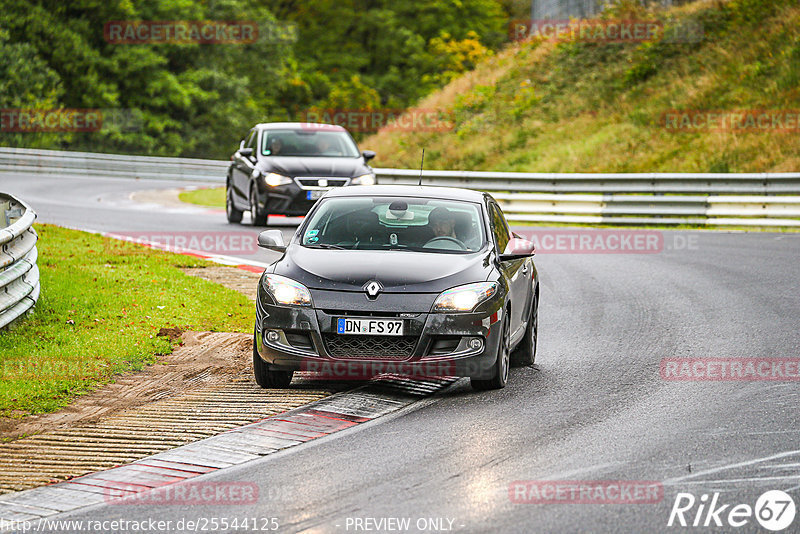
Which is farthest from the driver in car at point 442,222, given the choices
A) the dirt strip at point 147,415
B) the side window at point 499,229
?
the dirt strip at point 147,415

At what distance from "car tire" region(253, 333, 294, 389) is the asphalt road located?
113 cm

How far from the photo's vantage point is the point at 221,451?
285 inches

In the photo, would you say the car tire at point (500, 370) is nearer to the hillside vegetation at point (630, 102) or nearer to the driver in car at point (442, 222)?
the driver in car at point (442, 222)

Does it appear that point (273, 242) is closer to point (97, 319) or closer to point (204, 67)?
point (97, 319)

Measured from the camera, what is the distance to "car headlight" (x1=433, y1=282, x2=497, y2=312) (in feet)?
28.2

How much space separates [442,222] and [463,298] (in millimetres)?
1180

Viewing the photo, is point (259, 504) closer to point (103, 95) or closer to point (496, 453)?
point (496, 453)

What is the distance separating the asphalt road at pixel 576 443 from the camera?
19.5ft

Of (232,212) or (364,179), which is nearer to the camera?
(364,179)

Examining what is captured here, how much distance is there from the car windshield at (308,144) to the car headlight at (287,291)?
1367 cm

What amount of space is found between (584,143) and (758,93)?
4.65m

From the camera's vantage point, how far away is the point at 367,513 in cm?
591

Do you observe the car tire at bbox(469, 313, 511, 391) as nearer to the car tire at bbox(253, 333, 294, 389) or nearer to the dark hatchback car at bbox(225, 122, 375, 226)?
the car tire at bbox(253, 333, 294, 389)

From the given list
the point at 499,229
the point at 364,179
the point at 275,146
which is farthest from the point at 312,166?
the point at 499,229
